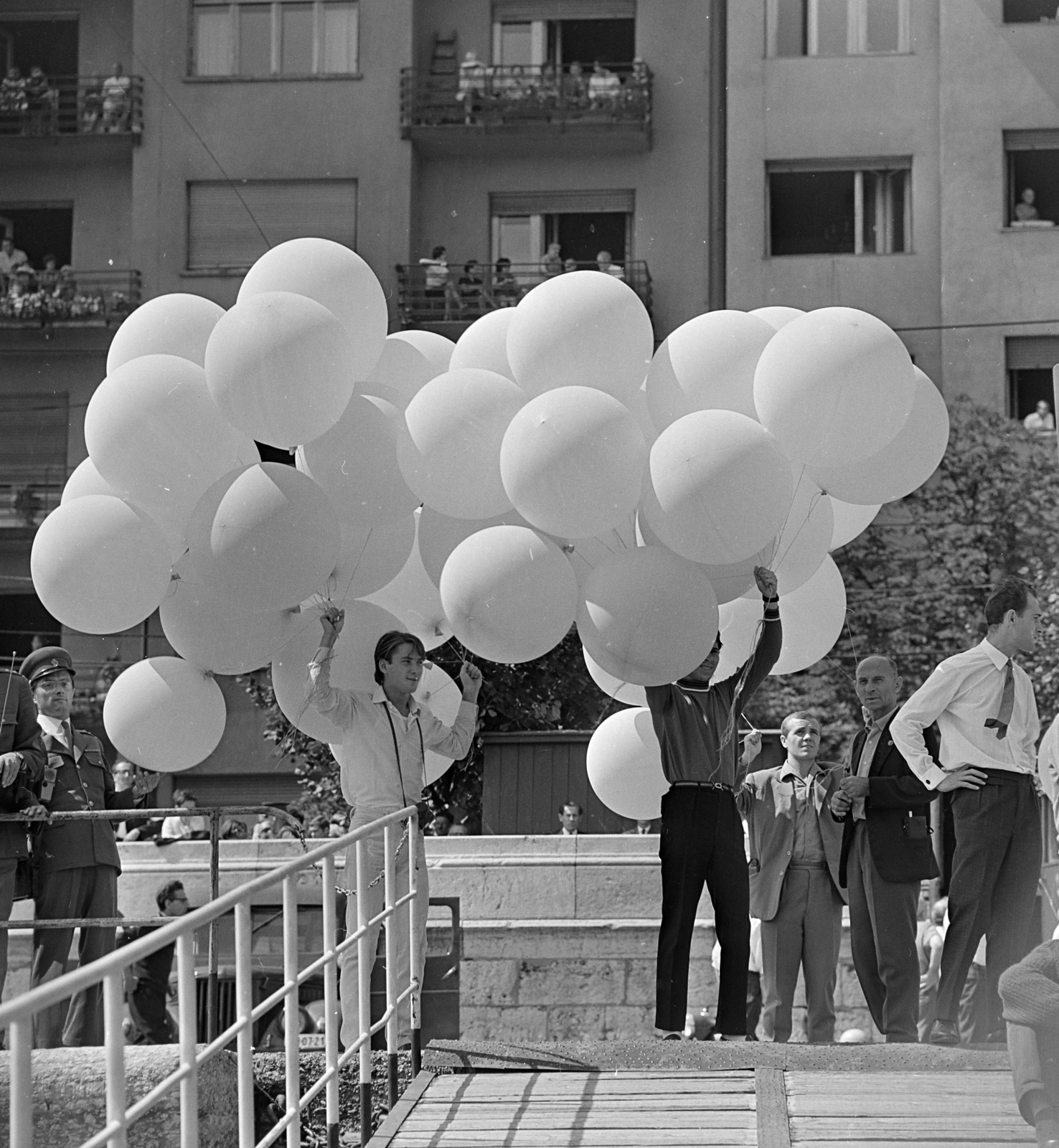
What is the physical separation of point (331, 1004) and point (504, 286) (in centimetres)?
2013

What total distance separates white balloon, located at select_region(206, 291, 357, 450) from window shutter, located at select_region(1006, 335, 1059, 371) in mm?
18579

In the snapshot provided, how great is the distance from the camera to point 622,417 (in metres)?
6.73

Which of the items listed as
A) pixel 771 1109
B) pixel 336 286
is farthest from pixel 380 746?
pixel 771 1109

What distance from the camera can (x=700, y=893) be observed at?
707 cm

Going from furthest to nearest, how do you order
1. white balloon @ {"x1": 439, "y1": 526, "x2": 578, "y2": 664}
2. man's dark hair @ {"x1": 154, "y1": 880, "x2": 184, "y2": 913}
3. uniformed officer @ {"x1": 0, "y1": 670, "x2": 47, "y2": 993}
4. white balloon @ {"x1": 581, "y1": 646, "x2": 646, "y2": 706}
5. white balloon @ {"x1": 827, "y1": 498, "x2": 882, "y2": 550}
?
man's dark hair @ {"x1": 154, "y1": 880, "x2": 184, "y2": 913}
white balloon @ {"x1": 827, "y1": 498, "x2": 882, "y2": 550}
white balloon @ {"x1": 581, "y1": 646, "x2": 646, "y2": 706}
uniformed officer @ {"x1": 0, "y1": 670, "x2": 47, "y2": 993}
white balloon @ {"x1": 439, "y1": 526, "x2": 578, "y2": 664}

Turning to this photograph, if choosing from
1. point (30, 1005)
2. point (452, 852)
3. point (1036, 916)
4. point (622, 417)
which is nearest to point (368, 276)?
point (622, 417)

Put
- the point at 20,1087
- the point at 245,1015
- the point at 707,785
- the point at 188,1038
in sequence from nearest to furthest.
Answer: the point at 20,1087 < the point at 188,1038 < the point at 245,1015 < the point at 707,785

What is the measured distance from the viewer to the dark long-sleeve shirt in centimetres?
705

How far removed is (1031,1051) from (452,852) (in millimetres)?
10447

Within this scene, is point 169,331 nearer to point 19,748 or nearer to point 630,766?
point 19,748

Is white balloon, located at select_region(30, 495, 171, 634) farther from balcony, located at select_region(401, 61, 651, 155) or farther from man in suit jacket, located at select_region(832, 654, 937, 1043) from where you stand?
balcony, located at select_region(401, 61, 651, 155)

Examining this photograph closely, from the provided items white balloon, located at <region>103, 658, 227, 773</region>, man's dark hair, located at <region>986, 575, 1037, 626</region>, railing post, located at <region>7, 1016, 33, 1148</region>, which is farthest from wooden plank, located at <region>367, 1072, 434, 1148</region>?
man's dark hair, located at <region>986, 575, 1037, 626</region>

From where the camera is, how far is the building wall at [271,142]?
84.6 ft

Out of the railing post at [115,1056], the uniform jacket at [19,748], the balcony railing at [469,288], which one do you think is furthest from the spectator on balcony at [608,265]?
the railing post at [115,1056]
